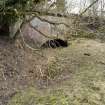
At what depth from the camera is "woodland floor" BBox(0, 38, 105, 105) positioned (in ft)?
17.1

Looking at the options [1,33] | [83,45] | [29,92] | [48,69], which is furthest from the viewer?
[83,45]

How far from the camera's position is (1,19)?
6688mm

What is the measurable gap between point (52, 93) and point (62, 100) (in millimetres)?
315

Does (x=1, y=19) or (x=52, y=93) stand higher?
(x=1, y=19)

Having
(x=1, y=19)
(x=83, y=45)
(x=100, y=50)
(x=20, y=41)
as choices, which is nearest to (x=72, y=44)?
(x=83, y=45)

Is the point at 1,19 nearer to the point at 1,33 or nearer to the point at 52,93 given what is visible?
the point at 1,33

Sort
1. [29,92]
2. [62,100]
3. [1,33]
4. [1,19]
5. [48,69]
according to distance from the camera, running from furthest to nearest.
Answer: [1,33]
[1,19]
[48,69]
[29,92]
[62,100]

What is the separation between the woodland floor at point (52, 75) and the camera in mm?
5225

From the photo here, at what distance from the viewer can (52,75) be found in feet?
20.2

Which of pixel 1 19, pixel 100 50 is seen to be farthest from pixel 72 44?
pixel 1 19

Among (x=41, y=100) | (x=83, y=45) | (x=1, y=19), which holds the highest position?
(x=1, y=19)

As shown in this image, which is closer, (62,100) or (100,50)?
(62,100)

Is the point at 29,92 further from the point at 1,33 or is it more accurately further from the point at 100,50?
the point at 100,50

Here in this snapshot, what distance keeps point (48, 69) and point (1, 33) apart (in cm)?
161
